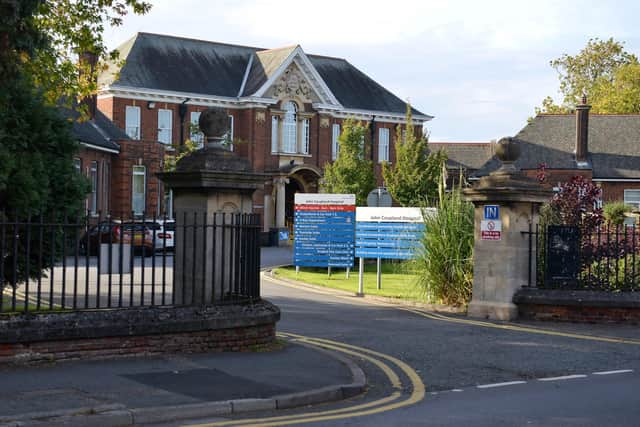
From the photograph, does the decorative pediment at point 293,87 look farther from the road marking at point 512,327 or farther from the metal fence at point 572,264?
the metal fence at point 572,264

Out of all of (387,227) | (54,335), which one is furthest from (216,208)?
(387,227)

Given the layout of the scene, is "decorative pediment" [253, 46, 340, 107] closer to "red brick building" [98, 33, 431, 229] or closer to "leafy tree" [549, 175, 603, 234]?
"red brick building" [98, 33, 431, 229]

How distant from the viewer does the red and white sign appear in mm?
17147

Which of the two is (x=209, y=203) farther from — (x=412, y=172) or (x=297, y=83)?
(x=297, y=83)

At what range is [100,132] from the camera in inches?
1763

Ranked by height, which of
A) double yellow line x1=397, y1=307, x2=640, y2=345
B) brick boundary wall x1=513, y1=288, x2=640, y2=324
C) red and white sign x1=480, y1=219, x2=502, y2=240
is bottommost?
double yellow line x1=397, y1=307, x2=640, y2=345

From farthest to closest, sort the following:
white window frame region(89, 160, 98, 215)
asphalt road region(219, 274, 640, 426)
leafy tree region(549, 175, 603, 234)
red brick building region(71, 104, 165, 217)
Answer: red brick building region(71, 104, 165, 217)
white window frame region(89, 160, 98, 215)
leafy tree region(549, 175, 603, 234)
asphalt road region(219, 274, 640, 426)

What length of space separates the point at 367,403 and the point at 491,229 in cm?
813

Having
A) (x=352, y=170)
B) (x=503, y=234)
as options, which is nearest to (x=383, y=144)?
(x=352, y=170)

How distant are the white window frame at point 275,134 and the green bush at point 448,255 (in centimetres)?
3871

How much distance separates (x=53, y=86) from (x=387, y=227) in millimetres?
8843

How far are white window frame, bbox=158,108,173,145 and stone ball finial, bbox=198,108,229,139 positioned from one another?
135 feet

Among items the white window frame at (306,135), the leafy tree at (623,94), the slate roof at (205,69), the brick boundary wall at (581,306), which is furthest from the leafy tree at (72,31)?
the leafy tree at (623,94)

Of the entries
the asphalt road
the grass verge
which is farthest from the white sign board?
the asphalt road
